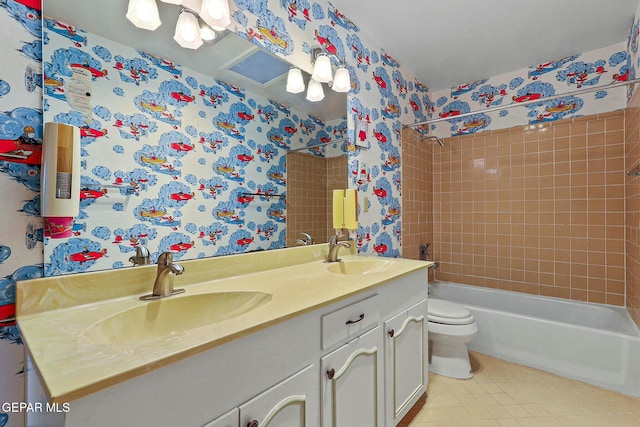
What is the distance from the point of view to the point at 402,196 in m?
2.55

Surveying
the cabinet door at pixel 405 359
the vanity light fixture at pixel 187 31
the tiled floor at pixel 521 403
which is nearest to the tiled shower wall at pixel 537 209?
the tiled floor at pixel 521 403

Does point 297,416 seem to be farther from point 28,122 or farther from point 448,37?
point 448,37

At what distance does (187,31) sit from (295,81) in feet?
2.02

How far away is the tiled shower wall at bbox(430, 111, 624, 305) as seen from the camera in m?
2.24

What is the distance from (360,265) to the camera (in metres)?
1.72

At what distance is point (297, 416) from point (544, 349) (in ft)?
6.55

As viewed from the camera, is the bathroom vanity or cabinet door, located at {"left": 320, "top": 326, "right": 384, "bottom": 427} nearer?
the bathroom vanity

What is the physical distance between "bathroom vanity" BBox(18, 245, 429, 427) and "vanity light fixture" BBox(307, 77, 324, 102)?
0.97 m

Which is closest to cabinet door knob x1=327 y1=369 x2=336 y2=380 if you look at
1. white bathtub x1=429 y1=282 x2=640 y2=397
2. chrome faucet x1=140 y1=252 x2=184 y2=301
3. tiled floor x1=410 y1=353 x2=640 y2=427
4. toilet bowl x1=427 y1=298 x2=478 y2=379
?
chrome faucet x1=140 y1=252 x2=184 y2=301

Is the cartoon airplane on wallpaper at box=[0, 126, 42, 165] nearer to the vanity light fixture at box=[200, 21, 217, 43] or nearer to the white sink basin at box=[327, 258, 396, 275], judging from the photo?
the vanity light fixture at box=[200, 21, 217, 43]

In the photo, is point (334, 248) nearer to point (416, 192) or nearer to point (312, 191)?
point (312, 191)

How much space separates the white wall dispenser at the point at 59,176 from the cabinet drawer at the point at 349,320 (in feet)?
2.76

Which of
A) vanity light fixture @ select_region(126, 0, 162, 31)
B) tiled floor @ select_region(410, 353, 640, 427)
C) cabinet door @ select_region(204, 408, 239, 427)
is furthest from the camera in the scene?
tiled floor @ select_region(410, 353, 640, 427)

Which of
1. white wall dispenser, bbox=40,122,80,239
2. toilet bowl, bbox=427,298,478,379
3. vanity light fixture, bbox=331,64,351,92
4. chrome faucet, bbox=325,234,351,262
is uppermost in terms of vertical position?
vanity light fixture, bbox=331,64,351,92
